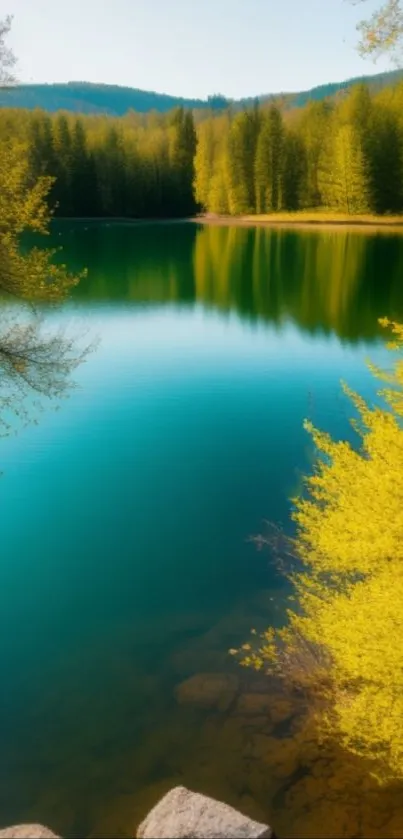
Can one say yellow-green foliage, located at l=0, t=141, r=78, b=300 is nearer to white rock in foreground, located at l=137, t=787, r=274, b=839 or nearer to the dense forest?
white rock in foreground, located at l=137, t=787, r=274, b=839

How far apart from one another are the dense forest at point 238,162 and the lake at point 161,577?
187 ft

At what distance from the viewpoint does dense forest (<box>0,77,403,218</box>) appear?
8625cm

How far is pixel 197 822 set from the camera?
6695mm

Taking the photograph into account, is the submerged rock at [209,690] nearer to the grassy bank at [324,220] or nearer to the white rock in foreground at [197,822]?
the white rock in foreground at [197,822]

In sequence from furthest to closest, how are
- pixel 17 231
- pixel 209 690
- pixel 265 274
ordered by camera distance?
1. pixel 265 274
2. pixel 17 231
3. pixel 209 690

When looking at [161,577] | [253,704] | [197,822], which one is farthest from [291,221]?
[197,822]

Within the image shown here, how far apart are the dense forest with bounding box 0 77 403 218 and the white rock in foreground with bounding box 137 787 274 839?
85330 millimetres

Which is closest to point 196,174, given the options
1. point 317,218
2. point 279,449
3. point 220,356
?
point 317,218

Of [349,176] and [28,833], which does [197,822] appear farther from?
[349,176]

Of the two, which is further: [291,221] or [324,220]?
[291,221]

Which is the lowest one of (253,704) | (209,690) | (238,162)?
(209,690)

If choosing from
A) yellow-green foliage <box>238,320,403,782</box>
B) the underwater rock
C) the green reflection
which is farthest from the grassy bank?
the underwater rock

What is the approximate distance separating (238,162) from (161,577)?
9349 centimetres

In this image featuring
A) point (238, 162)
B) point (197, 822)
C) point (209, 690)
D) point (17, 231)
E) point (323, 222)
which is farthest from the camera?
point (238, 162)
